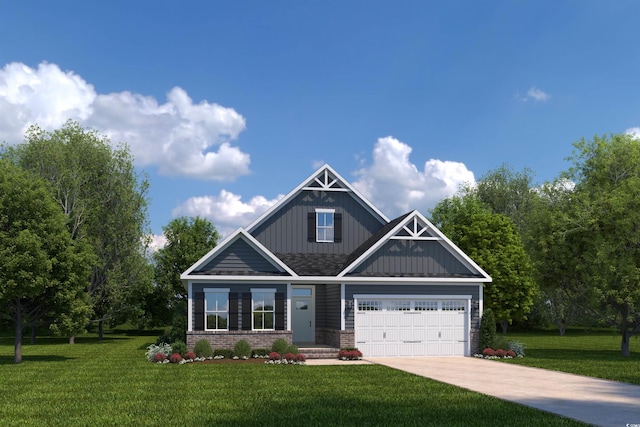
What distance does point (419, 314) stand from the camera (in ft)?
94.6

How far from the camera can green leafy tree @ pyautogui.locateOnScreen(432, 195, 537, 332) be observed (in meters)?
50.9

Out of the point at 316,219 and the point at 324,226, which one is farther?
the point at 324,226

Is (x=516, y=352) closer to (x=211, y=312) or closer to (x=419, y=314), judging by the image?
(x=419, y=314)

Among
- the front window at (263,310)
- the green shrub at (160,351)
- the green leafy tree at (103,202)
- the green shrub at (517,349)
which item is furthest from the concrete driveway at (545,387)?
the green leafy tree at (103,202)

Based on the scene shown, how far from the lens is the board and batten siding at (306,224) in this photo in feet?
103

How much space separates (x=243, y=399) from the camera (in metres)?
15.5

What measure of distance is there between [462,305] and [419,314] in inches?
85.7

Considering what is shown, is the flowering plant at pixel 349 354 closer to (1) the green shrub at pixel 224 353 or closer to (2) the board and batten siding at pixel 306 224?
(1) the green shrub at pixel 224 353

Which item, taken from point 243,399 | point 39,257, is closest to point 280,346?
point 39,257

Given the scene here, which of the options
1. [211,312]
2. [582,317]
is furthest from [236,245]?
[582,317]

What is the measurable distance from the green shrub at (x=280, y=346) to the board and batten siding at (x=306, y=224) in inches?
249

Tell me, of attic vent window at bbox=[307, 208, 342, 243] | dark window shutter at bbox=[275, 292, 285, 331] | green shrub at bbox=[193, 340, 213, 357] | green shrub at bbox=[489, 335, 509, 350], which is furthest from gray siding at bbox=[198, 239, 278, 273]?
green shrub at bbox=[489, 335, 509, 350]

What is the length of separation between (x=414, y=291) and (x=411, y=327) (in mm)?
1628

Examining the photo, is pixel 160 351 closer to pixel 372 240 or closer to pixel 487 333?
pixel 372 240
